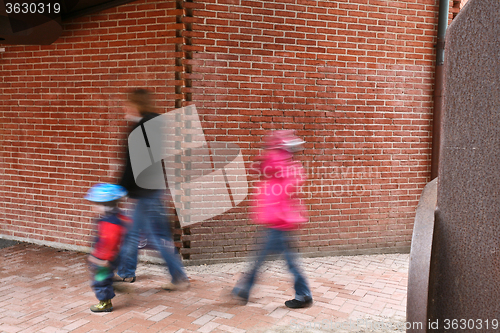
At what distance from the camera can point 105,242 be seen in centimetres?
365

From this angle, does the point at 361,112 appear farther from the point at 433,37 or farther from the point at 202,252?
the point at 202,252

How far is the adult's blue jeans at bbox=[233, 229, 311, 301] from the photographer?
380 centimetres

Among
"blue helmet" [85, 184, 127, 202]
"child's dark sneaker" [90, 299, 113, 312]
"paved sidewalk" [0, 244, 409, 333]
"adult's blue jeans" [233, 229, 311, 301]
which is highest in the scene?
"blue helmet" [85, 184, 127, 202]

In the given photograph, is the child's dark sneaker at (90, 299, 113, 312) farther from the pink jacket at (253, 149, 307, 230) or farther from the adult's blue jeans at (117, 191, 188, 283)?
the pink jacket at (253, 149, 307, 230)

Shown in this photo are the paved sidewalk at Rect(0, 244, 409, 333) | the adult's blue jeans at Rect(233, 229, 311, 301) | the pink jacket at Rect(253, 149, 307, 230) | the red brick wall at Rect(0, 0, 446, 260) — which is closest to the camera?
the paved sidewalk at Rect(0, 244, 409, 333)

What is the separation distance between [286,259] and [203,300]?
0.95 m

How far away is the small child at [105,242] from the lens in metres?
3.64

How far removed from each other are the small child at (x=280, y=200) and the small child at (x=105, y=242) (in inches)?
48.4

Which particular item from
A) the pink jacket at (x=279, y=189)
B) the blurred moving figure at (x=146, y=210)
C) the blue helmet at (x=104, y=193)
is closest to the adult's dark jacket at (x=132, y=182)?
the blurred moving figure at (x=146, y=210)

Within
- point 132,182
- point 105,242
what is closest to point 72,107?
point 132,182

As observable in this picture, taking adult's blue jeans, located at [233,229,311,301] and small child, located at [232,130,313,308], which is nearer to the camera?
small child, located at [232,130,313,308]

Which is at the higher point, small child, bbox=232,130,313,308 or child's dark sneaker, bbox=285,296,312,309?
small child, bbox=232,130,313,308

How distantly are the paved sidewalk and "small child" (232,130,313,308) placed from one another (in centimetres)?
32

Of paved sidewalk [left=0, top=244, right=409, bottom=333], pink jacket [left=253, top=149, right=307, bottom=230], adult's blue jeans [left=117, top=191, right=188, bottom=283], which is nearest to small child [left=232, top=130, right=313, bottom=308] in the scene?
pink jacket [left=253, top=149, right=307, bottom=230]
